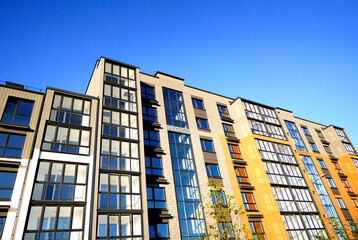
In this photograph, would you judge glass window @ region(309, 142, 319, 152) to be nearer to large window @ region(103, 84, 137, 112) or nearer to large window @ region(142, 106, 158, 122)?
large window @ region(142, 106, 158, 122)

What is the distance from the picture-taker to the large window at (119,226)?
54.9 feet

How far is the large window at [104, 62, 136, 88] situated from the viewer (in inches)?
1001

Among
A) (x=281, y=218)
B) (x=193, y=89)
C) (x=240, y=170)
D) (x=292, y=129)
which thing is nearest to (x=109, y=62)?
(x=193, y=89)

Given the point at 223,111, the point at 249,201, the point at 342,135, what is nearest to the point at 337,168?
the point at 342,135

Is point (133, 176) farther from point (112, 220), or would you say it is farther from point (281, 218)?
point (281, 218)

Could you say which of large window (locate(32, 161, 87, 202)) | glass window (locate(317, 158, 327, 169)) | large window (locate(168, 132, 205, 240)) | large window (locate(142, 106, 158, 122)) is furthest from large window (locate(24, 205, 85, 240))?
glass window (locate(317, 158, 327, 169))

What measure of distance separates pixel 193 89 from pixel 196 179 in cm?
1308

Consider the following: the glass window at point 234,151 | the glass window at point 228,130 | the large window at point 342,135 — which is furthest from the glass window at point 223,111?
the large window at point 342,135

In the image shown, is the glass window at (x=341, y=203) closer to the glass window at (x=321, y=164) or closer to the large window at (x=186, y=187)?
the glass window at (x=321, y=164)

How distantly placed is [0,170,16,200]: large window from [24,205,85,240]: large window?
2.04 meters

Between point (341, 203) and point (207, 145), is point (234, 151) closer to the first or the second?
point (207, 145)

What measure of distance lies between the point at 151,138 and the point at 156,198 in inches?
240

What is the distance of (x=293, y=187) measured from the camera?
28.2m

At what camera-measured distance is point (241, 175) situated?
27625mm
